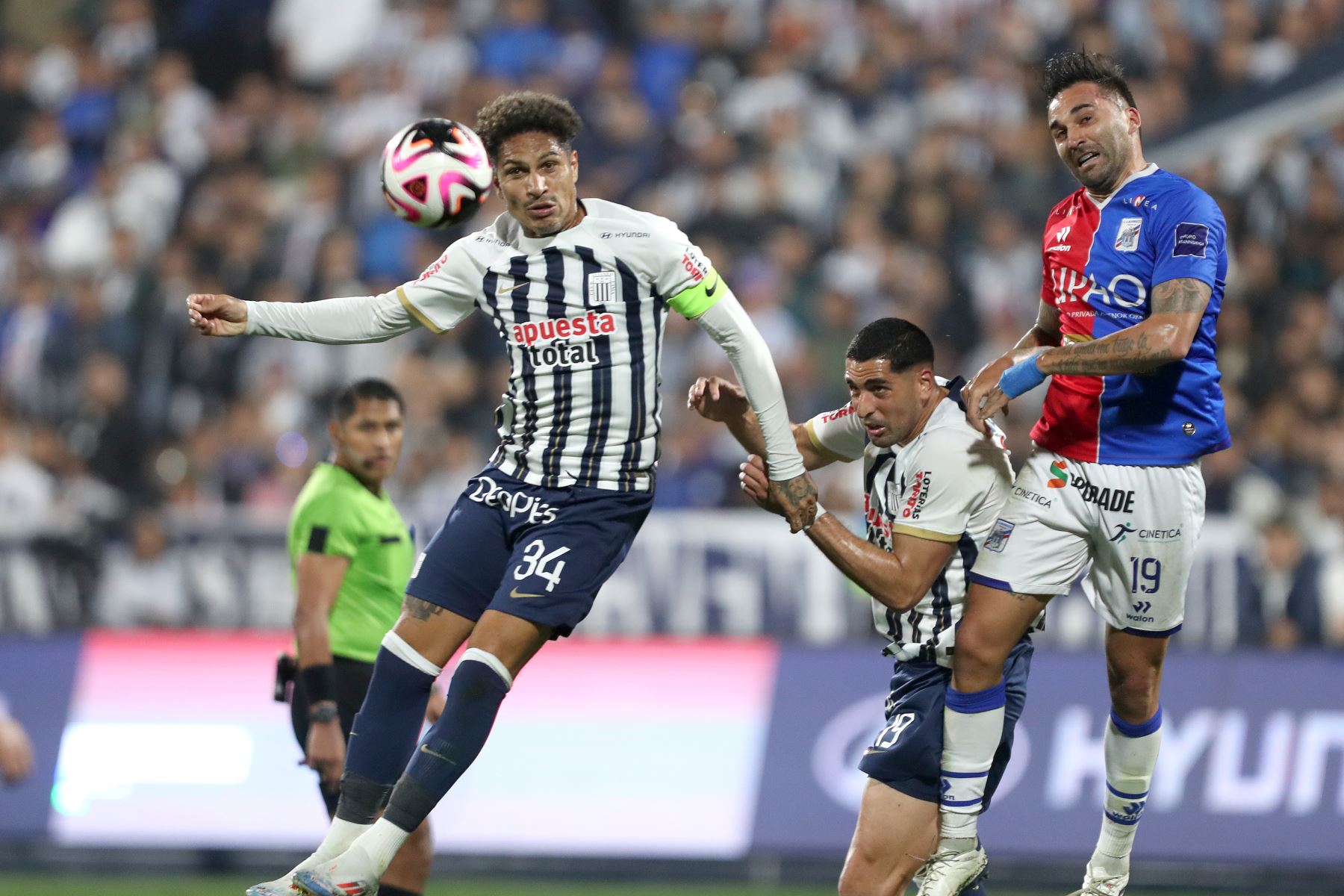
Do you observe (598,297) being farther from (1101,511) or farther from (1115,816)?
(1115,816)

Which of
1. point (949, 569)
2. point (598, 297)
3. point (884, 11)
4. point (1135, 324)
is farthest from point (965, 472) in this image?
point (884, 11)

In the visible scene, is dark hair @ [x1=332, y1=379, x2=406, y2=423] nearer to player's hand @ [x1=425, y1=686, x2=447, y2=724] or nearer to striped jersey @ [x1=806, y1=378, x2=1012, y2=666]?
player's hand @ [x1=425, y1=686, x2=447, y2=724]

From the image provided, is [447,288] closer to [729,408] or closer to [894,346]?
[729,408]

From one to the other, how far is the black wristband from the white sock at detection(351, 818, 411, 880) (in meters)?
1.12

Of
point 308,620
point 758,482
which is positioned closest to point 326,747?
point 308,620

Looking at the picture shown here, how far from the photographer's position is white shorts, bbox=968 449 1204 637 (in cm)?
542

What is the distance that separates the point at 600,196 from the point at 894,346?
817cm

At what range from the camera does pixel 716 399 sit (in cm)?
530

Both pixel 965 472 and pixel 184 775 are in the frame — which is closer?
pixel 965 472

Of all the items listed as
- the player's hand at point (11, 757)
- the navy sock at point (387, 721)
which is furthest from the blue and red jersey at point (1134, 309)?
the player's hand at point (11, 757)

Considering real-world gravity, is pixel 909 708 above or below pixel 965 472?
below

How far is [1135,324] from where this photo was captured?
206 inches

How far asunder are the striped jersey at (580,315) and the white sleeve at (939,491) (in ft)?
2.82

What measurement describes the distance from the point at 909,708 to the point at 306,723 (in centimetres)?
222
